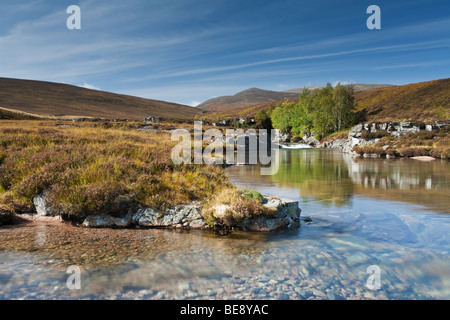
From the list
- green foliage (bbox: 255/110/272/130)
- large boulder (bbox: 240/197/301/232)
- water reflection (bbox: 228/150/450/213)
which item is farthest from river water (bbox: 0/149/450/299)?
green foliage (bbox: 255/110/272/130)

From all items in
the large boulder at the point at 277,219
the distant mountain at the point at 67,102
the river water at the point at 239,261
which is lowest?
the river water at the point at 239,261

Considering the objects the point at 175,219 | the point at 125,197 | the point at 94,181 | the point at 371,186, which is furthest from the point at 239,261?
the point at 371,186

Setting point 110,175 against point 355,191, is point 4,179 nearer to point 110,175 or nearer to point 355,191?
point 110,175

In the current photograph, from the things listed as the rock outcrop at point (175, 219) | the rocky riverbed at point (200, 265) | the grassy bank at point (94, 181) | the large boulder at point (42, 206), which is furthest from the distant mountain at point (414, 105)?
the large boulder at point (42, 206)

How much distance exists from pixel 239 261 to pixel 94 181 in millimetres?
6365

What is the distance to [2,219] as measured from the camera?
29.0 ft

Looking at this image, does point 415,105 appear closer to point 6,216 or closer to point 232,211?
point 232,211

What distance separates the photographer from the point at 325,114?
83688mm

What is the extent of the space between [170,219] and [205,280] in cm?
384

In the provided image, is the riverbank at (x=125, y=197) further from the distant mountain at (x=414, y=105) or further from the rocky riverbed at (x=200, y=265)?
the distant mountain at (x=414, y=105)

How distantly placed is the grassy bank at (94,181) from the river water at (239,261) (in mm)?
969

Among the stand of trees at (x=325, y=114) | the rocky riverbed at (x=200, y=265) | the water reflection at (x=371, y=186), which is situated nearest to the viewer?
the rocky riverbed at (x=200, y=265)

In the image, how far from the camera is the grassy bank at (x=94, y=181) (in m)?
9.28

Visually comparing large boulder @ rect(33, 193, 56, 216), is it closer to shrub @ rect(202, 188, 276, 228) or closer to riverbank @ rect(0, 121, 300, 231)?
riverbank @ rect(0, 121, 300, 231)
